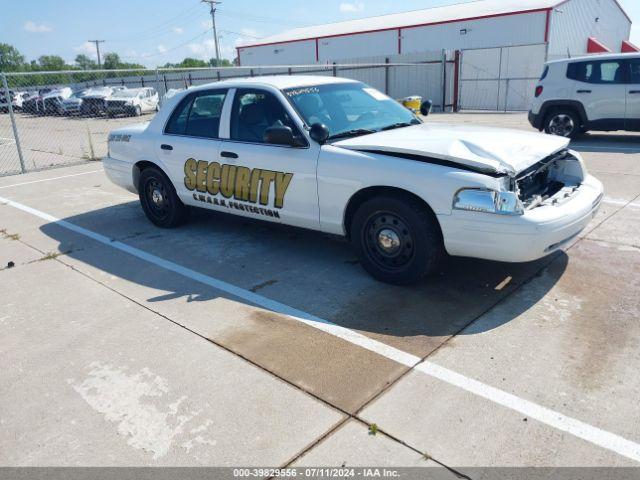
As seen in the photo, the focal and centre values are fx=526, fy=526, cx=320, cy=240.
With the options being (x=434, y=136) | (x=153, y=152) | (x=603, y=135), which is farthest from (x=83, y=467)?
(x=603, y=135)

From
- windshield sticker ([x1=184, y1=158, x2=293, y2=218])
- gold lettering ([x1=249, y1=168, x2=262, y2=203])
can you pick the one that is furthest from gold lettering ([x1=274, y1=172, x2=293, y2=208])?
gold lettering ([x1=249, y1=168, x2=262, y2=203])

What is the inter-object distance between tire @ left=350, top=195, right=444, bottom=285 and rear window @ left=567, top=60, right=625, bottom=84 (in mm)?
8876

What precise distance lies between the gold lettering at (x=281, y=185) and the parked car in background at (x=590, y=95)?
876 cm

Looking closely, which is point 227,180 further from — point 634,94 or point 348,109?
point 634,94

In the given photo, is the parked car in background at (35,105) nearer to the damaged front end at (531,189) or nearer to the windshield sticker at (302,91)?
the windshield sticker at (302,91)

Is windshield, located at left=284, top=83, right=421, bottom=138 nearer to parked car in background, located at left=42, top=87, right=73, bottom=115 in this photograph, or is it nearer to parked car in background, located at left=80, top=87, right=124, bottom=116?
parked car in background, located at left=80, top=87, right=124, bottom=116

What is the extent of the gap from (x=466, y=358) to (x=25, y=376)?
2.79m

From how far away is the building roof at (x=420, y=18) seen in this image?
87.4 feet

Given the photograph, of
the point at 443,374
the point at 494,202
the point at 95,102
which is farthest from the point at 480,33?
the point at 443,374

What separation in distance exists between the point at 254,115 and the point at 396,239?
6.45 feet

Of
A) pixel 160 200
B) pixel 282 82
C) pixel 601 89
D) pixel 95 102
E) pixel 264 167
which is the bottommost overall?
pixel 160 200

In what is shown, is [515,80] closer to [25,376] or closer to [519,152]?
[519,152]

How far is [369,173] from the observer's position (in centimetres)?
420

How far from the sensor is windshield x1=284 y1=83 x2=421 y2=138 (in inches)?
190
